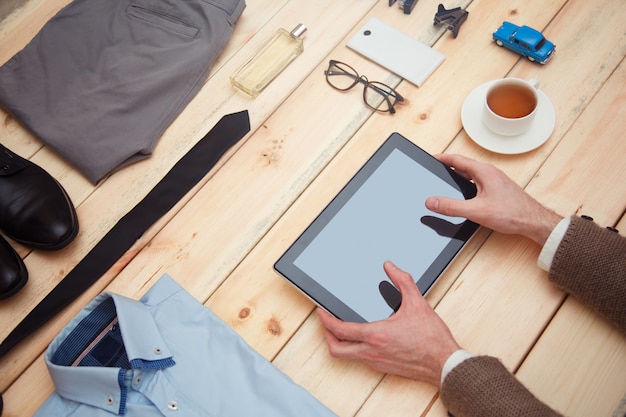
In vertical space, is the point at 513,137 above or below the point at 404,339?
above

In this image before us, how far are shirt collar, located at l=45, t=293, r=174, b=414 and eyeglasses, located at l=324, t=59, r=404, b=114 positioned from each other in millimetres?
595

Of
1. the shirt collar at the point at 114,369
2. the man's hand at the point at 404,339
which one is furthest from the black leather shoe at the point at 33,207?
the man's hand at the point at 404,339

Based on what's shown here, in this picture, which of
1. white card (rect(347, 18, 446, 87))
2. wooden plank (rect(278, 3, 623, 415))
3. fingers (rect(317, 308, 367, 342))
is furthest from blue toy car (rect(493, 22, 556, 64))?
fingers (rect(317, 308, 367, 342))

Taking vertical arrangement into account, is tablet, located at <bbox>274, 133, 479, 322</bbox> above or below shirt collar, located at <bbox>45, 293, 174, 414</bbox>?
above

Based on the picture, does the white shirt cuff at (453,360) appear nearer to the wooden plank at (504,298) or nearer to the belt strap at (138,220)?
the wooden plank at (504,298)

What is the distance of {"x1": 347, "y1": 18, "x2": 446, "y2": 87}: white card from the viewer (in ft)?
3.74

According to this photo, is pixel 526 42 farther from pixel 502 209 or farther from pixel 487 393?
pixel 487 393

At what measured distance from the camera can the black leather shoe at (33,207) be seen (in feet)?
3.43

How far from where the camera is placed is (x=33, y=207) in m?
1.08

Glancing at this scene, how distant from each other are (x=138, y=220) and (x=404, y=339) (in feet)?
1.80

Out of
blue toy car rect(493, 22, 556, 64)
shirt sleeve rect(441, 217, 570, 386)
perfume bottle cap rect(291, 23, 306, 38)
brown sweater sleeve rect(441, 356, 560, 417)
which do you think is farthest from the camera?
perfume bottle cap rect(291, 23, 306, 38)

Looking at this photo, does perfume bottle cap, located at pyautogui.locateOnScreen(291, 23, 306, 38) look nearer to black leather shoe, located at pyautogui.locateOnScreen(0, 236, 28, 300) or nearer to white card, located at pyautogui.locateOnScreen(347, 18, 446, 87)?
white card, located at pyautogui.locateOnScreen(347, 18, 446, 87)

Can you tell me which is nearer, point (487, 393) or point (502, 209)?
point (487, 393)

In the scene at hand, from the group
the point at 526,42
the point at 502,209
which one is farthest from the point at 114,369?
the point at 526,42
